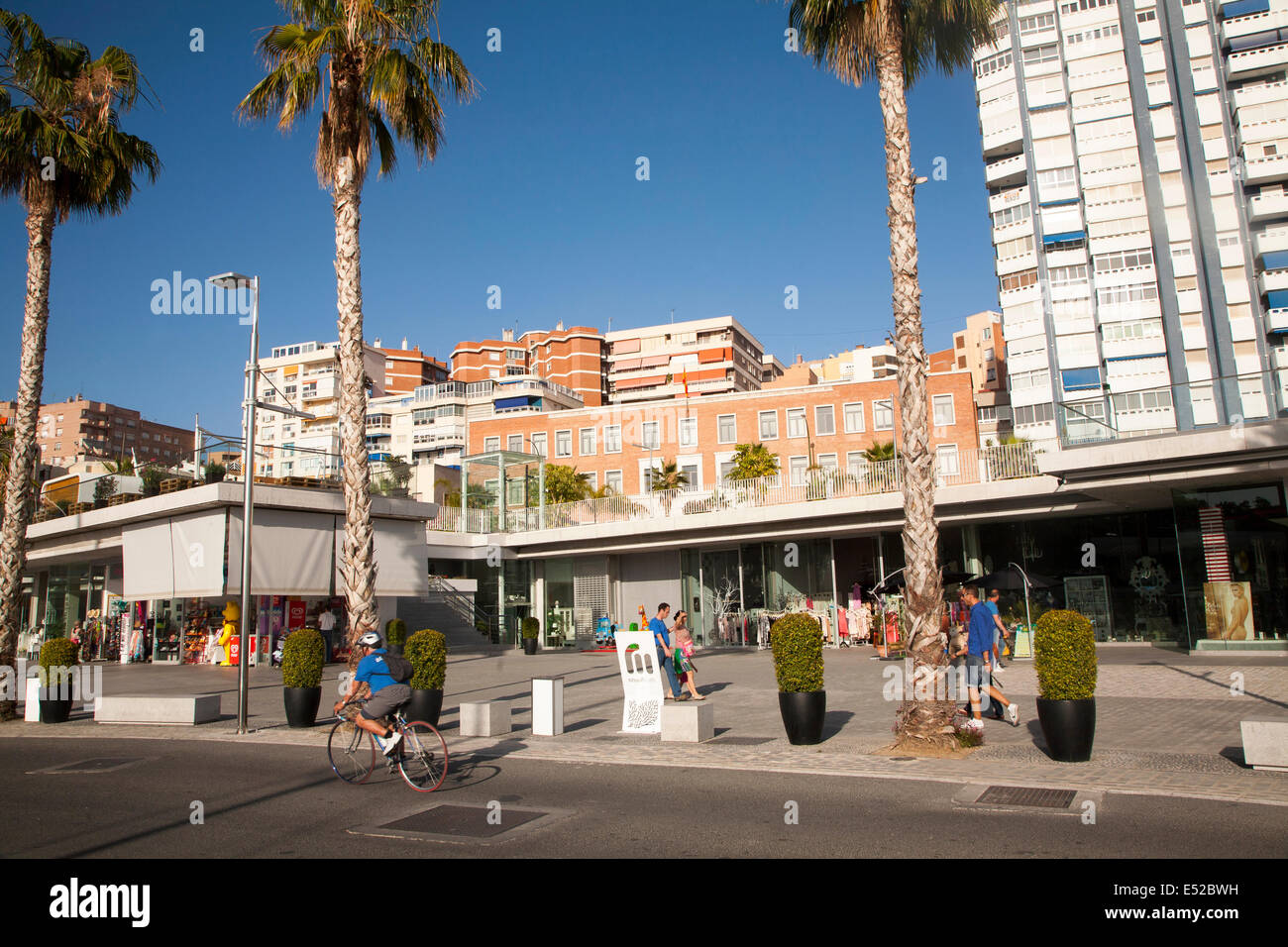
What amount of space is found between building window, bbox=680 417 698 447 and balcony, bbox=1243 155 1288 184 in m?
37.2

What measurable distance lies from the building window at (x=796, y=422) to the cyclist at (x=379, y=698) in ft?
170

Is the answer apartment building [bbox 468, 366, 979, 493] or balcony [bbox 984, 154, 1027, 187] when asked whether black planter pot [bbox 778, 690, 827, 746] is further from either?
balcony [bbox 984, 154, 1027, 187]

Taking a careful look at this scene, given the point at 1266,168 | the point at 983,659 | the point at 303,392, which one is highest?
the point at 303,392

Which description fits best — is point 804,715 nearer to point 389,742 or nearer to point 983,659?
point 983,659

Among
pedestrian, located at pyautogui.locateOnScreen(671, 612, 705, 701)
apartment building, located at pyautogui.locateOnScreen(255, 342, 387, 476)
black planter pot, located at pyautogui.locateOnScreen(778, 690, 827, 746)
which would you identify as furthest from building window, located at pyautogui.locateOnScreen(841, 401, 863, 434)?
apartment building, located at pyautogui.locateOnScreen(255, 342, 387, 476)

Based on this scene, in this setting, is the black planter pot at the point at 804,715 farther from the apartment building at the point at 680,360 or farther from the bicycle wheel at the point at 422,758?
the apartment building at the point at 680,360

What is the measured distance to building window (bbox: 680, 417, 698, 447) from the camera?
6194 centimetres

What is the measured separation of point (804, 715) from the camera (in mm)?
11109

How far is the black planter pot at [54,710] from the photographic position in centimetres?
1588

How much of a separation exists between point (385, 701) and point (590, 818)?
2652 mm

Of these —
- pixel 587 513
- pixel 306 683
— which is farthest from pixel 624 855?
pixel 587 513

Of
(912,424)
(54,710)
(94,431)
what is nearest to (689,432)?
(54,710)

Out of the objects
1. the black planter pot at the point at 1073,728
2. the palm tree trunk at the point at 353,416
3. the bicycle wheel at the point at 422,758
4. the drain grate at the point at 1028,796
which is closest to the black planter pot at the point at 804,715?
the black planter pot at the point at 1073,728
